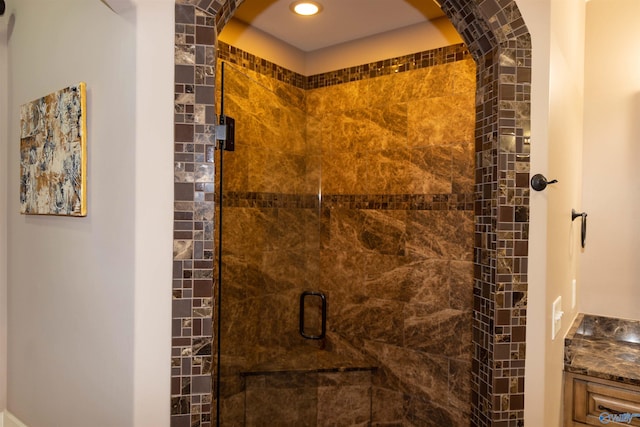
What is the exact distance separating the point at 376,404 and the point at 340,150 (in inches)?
74.6

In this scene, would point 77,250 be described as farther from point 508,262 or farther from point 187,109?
point 508,262

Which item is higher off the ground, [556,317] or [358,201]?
[358,201]

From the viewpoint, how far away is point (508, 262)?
1.53 m

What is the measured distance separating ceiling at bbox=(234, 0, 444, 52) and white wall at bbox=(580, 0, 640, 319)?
1.00m

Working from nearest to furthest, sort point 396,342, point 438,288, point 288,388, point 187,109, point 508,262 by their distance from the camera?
point 187,109 → point 508,262 → point 288,388 → point 438,288 → point 396,342

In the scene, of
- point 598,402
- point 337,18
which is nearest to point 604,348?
point 598,402

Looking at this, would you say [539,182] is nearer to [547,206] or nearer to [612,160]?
[547,206]

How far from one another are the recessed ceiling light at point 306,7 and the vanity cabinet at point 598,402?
8.19 ft

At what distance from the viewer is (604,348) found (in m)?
2.24

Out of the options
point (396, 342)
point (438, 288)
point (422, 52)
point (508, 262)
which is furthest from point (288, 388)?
point (422, 52)

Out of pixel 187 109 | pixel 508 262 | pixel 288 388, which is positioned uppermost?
pixel 187 109

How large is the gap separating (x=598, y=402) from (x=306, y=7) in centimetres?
269

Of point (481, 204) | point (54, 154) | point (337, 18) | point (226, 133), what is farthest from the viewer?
point (337, 18)

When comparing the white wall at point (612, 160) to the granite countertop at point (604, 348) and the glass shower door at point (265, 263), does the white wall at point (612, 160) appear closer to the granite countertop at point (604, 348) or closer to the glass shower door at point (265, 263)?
the granite countertop at point (604, 348)
